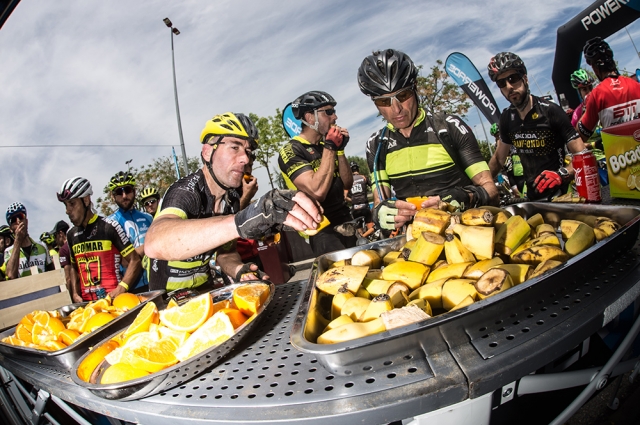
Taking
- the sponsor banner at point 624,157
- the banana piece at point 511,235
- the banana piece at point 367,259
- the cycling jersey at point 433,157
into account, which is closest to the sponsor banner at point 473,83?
the cycling jersey at point 433,157

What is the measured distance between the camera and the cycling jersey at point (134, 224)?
5.00m

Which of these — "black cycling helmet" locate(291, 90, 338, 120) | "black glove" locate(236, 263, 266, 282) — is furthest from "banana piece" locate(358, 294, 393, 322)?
"black cycling helmet" locate(291, 90, 338, 120)

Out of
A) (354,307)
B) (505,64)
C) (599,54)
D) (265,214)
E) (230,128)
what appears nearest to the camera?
(354,307)

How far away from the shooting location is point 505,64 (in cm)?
326

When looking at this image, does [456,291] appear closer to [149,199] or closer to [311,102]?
[311,102]

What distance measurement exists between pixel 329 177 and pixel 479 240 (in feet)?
6.31

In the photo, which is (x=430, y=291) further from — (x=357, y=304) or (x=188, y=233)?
(x=188, y=233)

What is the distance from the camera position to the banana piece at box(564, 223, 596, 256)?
1248 millimetres

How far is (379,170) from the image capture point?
3.04m

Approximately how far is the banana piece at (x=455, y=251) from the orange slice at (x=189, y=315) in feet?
3.16

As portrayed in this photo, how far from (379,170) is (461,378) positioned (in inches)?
92.9

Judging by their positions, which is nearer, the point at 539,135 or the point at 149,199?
the point at 539,135

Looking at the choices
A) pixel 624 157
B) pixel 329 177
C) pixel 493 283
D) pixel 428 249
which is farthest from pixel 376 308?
pixel 329 177

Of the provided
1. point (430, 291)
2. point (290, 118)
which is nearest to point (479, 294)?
point (430, 291)
